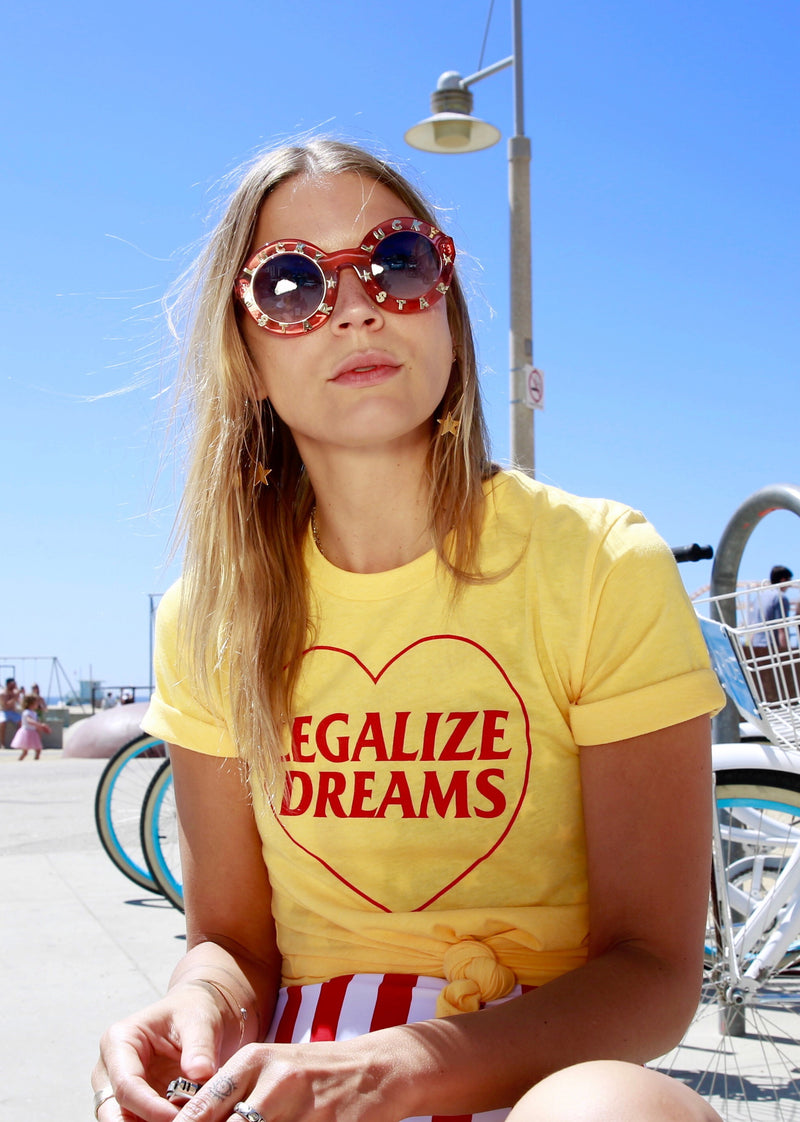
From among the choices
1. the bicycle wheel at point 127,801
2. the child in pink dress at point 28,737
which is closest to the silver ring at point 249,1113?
the bicycle wheel at point 127,801

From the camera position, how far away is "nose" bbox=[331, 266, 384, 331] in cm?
177

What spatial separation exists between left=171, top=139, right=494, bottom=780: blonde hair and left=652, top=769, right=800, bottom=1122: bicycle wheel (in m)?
1.16

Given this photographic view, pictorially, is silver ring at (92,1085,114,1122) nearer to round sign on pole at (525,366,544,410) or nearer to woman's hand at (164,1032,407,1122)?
woman's hand at (164,1032,407,1122)

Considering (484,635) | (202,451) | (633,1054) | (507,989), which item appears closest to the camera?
(633,1054)

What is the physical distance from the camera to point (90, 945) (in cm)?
449

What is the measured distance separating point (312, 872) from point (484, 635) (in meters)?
0.46

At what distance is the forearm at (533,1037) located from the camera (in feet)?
4.18

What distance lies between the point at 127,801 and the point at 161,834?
95 cm

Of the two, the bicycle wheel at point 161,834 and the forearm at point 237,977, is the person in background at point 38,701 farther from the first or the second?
the forearm at point 237,977

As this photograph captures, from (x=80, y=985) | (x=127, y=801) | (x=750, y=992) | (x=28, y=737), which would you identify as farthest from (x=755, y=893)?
(x=28, y=737)

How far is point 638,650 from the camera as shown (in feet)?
4.95

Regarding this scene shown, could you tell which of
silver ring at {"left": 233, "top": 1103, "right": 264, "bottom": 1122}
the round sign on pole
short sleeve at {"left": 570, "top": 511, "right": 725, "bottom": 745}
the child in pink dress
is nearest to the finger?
silver ring at {"left": 233, "top": 1103, "right": 264, "bottom": 1122}

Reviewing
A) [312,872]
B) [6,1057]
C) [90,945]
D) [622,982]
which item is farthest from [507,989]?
[90,945]

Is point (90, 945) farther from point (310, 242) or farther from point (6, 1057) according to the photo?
point (310, 242)
